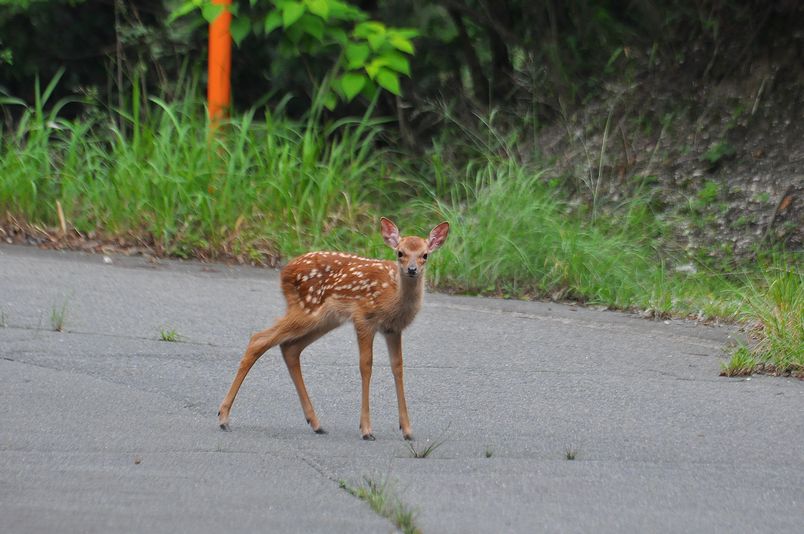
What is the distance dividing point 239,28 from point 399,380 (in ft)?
22.0

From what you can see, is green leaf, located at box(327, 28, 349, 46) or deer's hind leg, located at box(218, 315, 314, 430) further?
green leaf, located at box(327, 28, 349, 46)

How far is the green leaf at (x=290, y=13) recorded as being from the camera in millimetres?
11969

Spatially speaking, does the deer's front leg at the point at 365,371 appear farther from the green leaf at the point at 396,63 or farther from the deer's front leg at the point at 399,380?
the green leaf at the point at 396,63

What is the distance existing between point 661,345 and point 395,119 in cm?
534

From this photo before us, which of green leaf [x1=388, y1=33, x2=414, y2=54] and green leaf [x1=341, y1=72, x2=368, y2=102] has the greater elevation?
green leaf [x1=388, y1=33, x2=414, y2=54]

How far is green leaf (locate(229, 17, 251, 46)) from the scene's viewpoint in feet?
40.4

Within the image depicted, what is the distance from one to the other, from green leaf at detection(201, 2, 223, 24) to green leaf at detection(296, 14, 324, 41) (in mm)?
765

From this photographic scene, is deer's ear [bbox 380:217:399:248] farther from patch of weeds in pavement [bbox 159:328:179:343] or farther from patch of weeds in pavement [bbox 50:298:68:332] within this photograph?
patch of weeds in pavement [bbox 50:298:68:332]

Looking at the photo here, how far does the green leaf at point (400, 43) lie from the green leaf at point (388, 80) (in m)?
0.25

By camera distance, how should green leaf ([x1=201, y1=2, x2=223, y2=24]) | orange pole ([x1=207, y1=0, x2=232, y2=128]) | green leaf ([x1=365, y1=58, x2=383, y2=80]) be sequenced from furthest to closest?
1. orange pole ([x1=207, y1=0, x2=232, y2=128])
2. green leaf ([x1=365, y1=58, x2=383, y2=80])
3. green leaf ([x1=201, y1=2, x2=223, y2=24])

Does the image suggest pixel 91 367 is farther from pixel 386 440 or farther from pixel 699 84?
pixel 699 84

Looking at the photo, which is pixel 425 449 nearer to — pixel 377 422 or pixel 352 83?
pixel 377 422

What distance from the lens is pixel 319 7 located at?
475 inches

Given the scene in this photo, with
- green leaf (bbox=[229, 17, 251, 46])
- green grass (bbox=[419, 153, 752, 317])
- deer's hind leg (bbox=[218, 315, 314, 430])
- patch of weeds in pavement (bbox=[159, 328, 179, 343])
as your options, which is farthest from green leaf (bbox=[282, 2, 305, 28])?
deer's hind leg (bbox=[218, 315, 314, 430])
